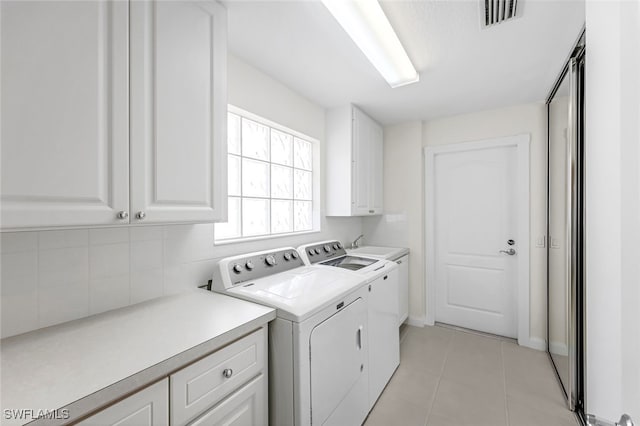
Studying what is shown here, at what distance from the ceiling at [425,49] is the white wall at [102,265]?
348mm

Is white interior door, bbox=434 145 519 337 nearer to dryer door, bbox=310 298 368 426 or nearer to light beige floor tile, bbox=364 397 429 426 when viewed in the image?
light beige floor tile, bbox=364 397 429 426

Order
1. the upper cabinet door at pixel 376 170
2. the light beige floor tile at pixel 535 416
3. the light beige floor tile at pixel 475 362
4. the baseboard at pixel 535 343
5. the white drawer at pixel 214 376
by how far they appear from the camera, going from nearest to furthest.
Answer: the white drawer at pixel 214 376, the light beige floor tile at pixel 535 416, the light beige floor tile at pixel 475 362, the baseboard at pixel 535 343, the upper cabinet door at pixel 376 170

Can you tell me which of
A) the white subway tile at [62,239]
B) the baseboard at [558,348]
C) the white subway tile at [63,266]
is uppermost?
the white subway tile at [62,239]

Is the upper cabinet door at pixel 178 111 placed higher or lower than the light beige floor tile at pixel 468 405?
higher

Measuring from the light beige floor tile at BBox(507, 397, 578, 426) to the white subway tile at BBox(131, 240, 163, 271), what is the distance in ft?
7.88

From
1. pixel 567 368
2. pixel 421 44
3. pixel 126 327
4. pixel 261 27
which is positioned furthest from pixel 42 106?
pixel 567 368

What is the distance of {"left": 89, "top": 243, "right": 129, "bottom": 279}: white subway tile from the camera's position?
3.88ft

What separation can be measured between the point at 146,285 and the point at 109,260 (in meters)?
0.22

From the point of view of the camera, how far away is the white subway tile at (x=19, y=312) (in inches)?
37.6

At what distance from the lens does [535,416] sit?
5.82 feet

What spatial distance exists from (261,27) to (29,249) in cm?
153

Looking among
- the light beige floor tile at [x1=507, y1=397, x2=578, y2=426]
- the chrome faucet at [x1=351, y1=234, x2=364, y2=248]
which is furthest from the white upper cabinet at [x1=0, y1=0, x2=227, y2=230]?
the light beige floor tile at [x1=507, y1=397, x2=578, y2=426]

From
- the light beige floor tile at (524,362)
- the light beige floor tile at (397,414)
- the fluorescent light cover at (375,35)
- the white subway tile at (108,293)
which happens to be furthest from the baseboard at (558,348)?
the white subway tile at (108,293)

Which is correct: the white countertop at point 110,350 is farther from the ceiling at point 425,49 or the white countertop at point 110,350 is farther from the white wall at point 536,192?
the white wall at point 536,192
